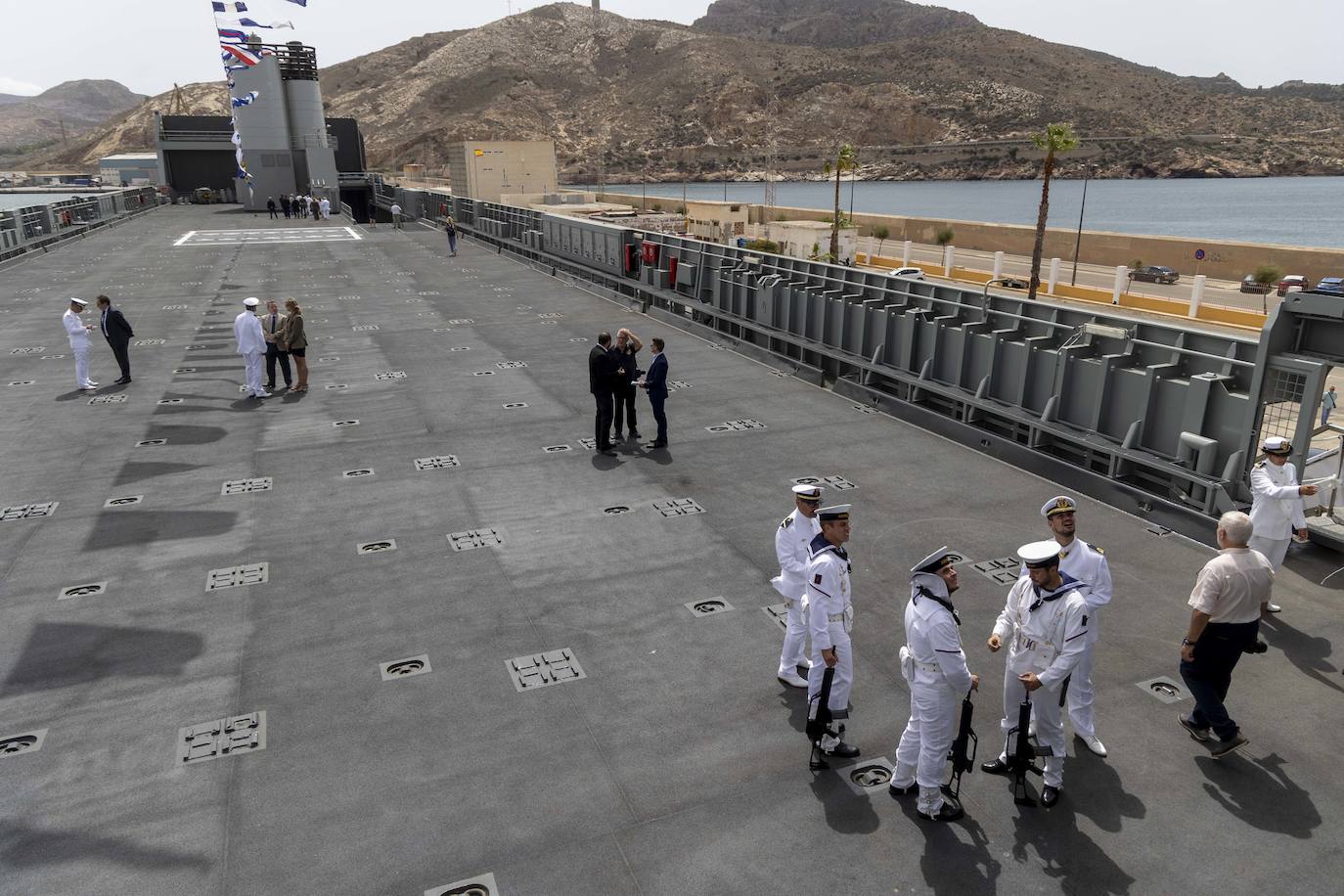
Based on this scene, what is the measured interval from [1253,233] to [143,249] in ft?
414

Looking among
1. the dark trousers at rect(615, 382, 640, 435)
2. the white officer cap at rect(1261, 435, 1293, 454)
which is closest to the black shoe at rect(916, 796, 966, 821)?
the white officer cap at rect(1261, 435, 1293, 454)

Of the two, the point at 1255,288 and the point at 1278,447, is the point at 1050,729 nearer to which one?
the point at 1278,447

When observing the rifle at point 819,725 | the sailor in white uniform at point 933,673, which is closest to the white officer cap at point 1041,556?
the sailor in white uniform at point 933,673

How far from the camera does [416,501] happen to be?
1065 centimetres

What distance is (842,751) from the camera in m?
5.93

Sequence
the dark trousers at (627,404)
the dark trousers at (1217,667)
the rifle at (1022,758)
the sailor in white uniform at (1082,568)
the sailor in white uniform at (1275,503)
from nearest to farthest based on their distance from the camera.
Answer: the rifle at (1022,758) → the sailor in white uniform at (1082,568) → the dark trousers at (1217,667) → the sailor in white uniform at (1275,503) → the dark trousers at (627,404)

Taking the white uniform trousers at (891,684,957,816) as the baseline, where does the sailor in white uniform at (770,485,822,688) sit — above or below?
above

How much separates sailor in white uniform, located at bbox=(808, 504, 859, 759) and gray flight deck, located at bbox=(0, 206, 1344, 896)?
0.40 metres

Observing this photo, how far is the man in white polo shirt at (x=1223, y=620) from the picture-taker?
575 centimetres

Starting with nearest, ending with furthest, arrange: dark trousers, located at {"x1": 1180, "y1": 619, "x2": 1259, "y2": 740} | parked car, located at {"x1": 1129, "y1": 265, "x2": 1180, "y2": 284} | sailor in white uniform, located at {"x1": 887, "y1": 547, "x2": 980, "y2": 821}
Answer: sailor in white uniform, located at {"x1": 887, "y1": 547, "x2": 980, "y2": 821}
dark trousers, located at {"x1": 1180, "y1": 619, "x2": 1259, "y2": 740}
parked car, located at {"x1": 1129, "y1": 265, "x2": 1180, "y2": 284}

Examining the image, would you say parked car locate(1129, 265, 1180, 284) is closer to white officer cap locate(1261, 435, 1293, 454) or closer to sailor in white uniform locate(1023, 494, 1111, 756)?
white officer cap locate(1261, 435, 1293, 454)

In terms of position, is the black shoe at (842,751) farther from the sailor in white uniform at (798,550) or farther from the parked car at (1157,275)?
the parked car at (1157,275)

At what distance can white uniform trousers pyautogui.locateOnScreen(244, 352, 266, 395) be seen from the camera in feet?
49.1

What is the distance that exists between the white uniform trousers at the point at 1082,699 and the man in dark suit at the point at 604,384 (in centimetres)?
752
